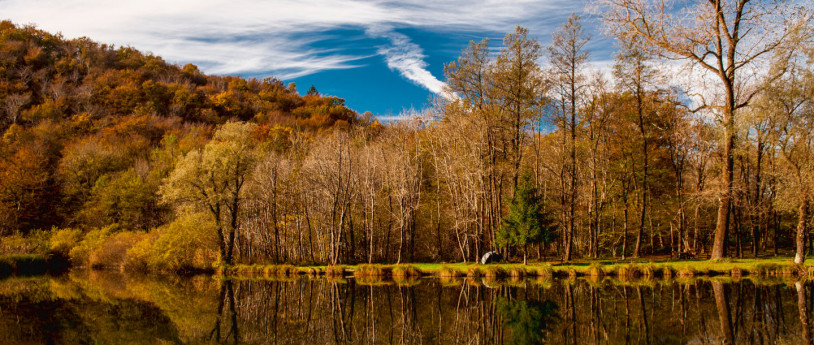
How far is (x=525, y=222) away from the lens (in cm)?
2656

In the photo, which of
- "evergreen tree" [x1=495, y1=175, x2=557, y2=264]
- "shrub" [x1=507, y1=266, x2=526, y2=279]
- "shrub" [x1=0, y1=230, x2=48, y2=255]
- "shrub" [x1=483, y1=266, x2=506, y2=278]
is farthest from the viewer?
"shrub" [x1=0, y1=230, x2=48, y2=255]

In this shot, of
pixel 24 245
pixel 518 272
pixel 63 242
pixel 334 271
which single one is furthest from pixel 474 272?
pixel 24 245

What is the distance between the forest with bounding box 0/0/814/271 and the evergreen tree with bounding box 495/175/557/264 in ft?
0.27

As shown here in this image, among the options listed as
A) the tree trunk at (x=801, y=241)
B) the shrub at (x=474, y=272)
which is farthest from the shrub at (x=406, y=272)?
the tree trunk at (x=801, y=241)

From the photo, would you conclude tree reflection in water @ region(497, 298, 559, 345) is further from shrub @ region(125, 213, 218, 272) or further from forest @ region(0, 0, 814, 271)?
shrub @ region(125, 213, 218, 272)

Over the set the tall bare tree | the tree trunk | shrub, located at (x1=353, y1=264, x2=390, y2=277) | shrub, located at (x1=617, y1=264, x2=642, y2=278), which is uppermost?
the tall bare tree

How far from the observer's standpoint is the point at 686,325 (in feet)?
38.5

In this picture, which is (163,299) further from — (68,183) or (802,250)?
(68,183)

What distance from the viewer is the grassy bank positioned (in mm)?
21688

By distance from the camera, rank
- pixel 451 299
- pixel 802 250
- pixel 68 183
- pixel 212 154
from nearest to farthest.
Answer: pixel 451 299 → pixel 802 250 → pixel 212 154 → pixel 68 183

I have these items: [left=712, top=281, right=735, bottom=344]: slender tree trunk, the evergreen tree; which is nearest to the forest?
the evergreen tree

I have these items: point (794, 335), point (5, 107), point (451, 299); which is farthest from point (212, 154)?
point (5, 107)

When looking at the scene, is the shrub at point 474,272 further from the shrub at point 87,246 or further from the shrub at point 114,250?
the shrub at point 87,246

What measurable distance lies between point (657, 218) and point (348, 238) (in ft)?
82.2
